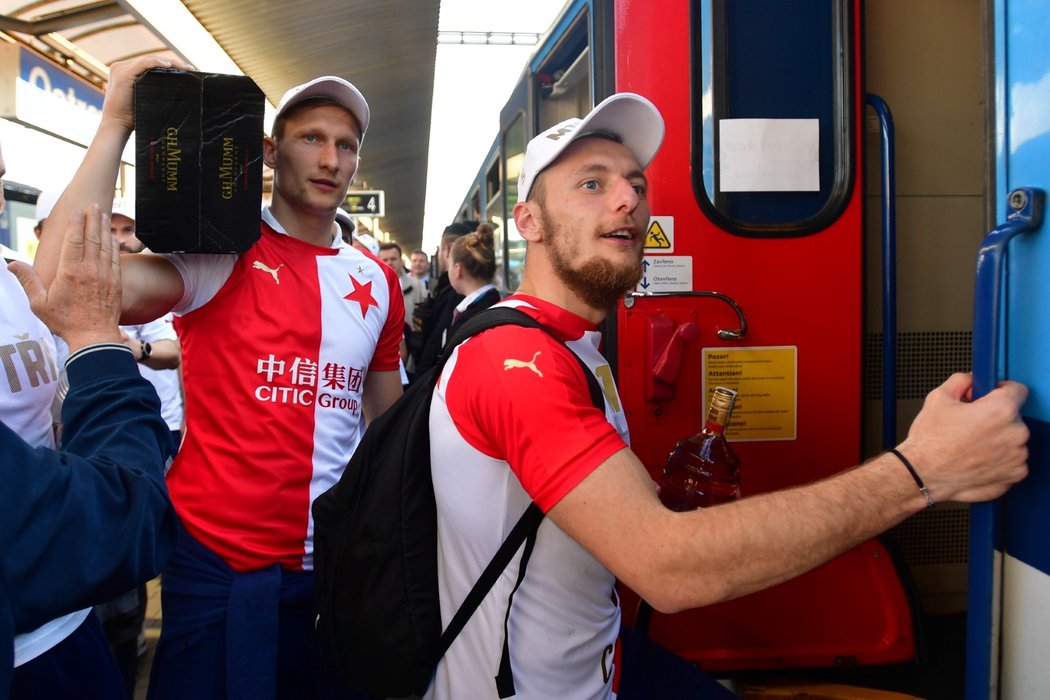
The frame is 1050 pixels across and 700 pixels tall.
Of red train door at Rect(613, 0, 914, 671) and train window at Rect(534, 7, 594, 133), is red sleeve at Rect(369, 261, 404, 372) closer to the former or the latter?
red train door at Rect(613, 0, 914, 671)

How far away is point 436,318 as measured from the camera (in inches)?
205

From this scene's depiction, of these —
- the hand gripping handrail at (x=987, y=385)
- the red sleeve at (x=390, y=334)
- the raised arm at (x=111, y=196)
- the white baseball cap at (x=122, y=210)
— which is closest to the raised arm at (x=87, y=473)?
the raised arm at (x=111, y=196)

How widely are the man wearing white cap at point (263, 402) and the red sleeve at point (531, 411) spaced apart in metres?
0.60

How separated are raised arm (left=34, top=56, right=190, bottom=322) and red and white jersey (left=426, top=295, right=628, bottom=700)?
62 cm

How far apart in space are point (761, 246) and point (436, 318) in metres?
3.29

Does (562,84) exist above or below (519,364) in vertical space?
above

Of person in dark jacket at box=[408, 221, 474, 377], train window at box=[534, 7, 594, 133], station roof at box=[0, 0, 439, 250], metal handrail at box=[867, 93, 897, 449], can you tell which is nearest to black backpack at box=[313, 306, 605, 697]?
metal handrail at box=[867, 93, 897, 449]

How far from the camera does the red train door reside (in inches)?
84.7

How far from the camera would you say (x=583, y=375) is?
128cm

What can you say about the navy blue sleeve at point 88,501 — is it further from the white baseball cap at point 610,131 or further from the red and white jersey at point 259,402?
the white baseball cap at point 610,131

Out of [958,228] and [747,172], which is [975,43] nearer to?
[958,228]

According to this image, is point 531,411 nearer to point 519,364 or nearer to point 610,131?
point 519,364

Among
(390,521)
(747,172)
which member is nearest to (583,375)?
(390,521)

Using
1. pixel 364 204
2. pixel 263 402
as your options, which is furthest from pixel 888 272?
pixel 364 204
